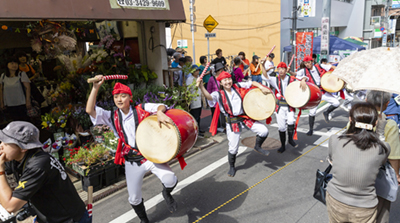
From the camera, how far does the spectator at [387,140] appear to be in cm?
253

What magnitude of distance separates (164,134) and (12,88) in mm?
4353

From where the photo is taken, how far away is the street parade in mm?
2344

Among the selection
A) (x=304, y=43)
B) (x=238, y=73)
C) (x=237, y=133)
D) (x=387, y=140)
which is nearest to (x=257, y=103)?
(x=237, y=133)

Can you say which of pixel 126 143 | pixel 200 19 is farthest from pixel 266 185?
pixel 200 19

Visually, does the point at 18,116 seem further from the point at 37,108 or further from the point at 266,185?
the point at 266,185

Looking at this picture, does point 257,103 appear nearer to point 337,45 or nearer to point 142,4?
point 142,4

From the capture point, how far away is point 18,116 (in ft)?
19.3

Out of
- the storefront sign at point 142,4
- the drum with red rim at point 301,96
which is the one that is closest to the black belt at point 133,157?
the storefront sign at point 142,4

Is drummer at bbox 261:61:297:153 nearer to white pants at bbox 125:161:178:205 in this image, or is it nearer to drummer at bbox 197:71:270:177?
drummer at bbox 197:71:270:177

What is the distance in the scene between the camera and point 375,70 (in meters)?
2.86

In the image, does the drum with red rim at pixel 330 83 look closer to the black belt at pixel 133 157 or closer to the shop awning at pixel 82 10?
the shop awning at pixel 82 10

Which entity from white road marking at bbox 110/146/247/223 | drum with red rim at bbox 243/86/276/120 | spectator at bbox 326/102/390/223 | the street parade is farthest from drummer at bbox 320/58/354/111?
spectator at bbox 326/102/390/223

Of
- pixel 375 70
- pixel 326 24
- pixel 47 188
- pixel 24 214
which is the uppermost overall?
pixel 326 24

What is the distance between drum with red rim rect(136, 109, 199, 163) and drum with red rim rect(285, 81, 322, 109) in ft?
10.5
